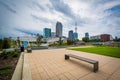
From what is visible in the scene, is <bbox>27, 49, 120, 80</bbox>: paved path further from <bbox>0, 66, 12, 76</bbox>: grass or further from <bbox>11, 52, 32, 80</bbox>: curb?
<bbox>0, 66, 12, 76</bbox>: grass

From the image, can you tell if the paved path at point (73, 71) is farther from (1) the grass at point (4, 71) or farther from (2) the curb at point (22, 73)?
(1) the grass at point (4, 71)

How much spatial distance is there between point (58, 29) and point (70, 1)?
120 m

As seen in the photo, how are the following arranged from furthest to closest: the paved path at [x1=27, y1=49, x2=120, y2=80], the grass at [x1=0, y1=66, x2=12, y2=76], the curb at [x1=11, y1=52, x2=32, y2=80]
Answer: the grass at [x1=0, y1=66, x2=12, y2=76] < the paved path at [x1=27, y1=49, x2=120, y2=80] < the curb at [x1=11, y1=52, x2=32, y2=80]

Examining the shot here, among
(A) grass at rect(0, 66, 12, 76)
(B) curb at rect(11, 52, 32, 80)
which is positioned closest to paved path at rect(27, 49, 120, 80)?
(B) curb at rect(11, 52, 32, 80)

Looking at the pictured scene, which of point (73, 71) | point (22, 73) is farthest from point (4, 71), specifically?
point (73, 71)

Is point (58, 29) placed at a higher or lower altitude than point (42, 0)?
higher

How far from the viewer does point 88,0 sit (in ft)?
28.0

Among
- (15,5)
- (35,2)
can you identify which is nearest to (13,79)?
(15,5)

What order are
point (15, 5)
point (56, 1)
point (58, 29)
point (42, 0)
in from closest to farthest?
1. point (15, 5)
2. point (42, 0)
3. point (56, 1)
4. point (58, 29)

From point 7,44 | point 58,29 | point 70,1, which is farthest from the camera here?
point 58,29

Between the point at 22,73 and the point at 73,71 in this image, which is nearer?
the point at 22,73

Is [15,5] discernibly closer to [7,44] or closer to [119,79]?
[119,79]

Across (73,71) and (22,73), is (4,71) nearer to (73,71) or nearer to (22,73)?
(22,73)

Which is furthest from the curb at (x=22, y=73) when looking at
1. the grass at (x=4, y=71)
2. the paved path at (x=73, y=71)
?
the grass at (x=4, y=71)
